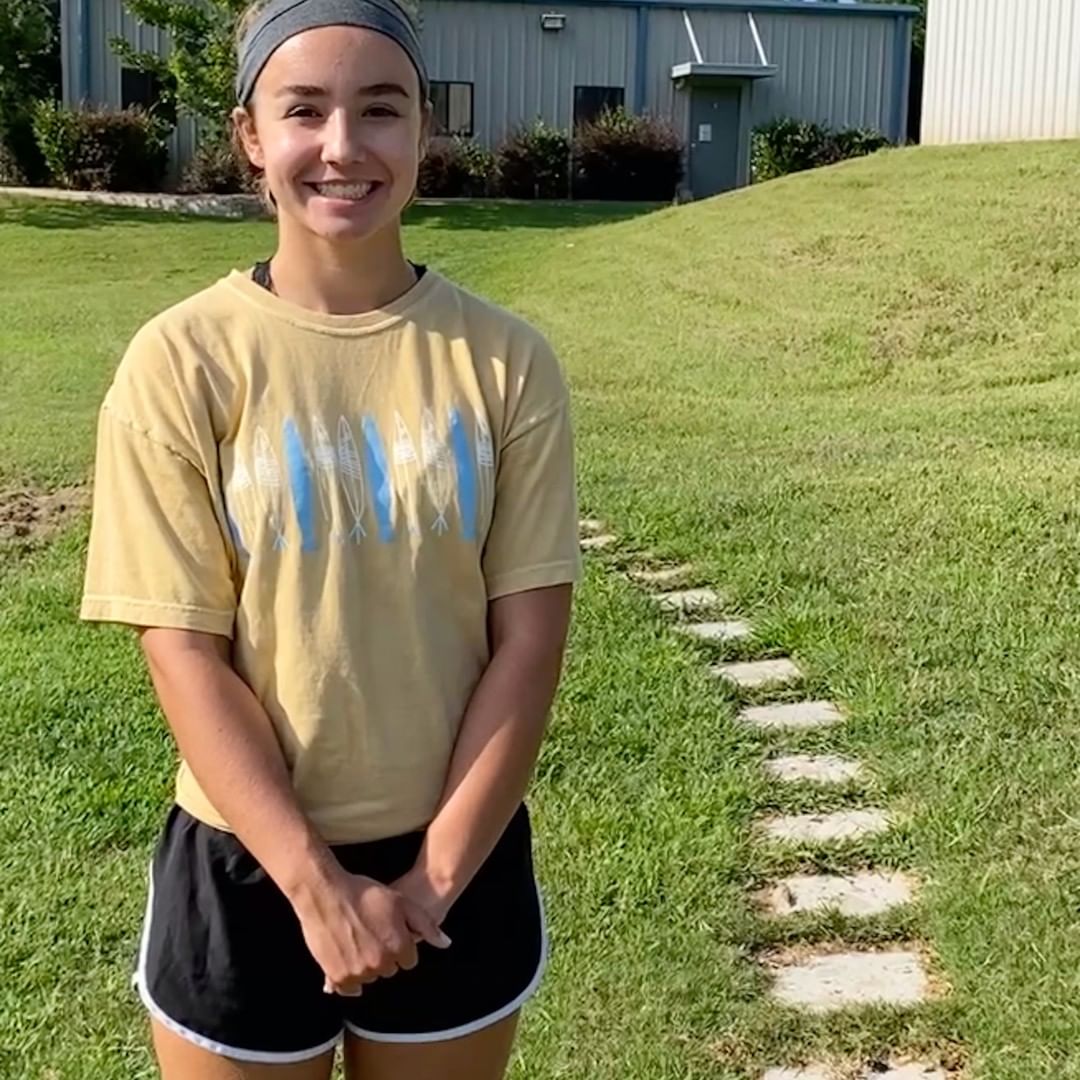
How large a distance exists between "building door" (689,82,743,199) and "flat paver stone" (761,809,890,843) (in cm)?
2612

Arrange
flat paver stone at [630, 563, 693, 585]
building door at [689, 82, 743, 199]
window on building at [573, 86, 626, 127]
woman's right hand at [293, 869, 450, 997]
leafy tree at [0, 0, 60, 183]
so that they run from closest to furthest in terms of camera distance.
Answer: woman's right hand at [293, 869, 450, 997] < flat paver stone at [630, 563, 693, 585] < leafy tree at [0, 0, 60, 183] < window on building at [573, 86, 626, 127] < building door at [689, 82, 743, 199]

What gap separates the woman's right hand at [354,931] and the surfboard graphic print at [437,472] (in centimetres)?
38

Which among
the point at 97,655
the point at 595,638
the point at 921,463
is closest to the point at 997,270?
the point at 921,463

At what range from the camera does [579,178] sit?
2681cm

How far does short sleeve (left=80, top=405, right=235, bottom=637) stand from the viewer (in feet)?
5.43

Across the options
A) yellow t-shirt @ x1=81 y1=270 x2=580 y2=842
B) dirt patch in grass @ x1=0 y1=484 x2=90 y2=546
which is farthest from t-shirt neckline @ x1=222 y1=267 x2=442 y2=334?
dirt patch in grass @ x1=0 y1=484 x2=90 y2=546

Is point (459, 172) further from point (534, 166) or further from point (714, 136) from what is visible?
point (714, 136)

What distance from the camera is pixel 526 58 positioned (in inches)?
1122

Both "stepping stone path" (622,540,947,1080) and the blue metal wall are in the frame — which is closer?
"stepping stone path" (622,540,947,1080)

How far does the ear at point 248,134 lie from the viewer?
5.79 feet

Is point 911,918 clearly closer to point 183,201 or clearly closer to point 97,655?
point 97,655

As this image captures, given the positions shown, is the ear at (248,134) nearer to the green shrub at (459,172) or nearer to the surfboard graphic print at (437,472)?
the surfboard graphic print at (437,472)

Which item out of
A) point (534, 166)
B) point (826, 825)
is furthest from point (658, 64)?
point (826, 825)

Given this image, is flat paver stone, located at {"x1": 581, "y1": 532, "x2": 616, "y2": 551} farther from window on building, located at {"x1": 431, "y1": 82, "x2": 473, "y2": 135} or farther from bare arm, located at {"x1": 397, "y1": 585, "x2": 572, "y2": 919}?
window on building, located at {"x1": 431, "y1": 82, "x2": 473, "y2": 135}
